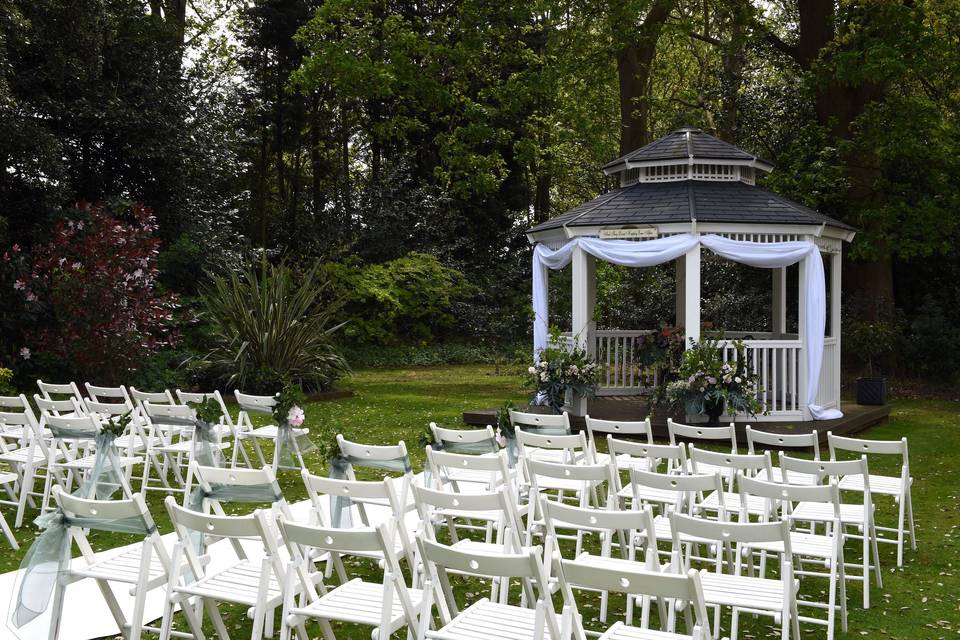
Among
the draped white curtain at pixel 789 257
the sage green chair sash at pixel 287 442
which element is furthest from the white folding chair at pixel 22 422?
the draped white curtain at pixel 789 257

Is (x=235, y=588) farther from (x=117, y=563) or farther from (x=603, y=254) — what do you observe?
(x=603, y=254)

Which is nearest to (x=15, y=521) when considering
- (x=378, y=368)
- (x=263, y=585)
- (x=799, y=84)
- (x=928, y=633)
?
(x=263, y=585)

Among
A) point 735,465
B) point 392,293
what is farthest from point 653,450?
point 392,293

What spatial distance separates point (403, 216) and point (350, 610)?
2040 cm

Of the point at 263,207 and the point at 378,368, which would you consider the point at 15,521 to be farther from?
the point at 263,207

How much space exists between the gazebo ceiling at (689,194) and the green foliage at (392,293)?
9.11m

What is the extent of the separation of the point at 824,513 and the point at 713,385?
17.6 ft

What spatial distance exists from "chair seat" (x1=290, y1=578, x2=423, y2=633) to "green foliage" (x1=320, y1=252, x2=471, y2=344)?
17.4 m

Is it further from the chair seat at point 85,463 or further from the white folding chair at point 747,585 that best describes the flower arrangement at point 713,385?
the white folding chair at point 747,585

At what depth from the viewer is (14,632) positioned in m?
4.64

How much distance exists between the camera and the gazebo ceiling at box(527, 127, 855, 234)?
12195 mm

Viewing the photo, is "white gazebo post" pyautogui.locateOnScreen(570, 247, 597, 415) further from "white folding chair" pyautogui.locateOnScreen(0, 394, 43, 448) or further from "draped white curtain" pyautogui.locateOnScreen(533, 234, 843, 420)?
"white folding chair" pyautogui.locateOnScreen(0, 394, 43, 448)

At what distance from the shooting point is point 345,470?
6090 mm

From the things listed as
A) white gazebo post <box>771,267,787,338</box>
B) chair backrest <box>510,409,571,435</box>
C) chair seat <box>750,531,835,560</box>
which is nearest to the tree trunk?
white gazebo post <box>771,267,787,338</box>
